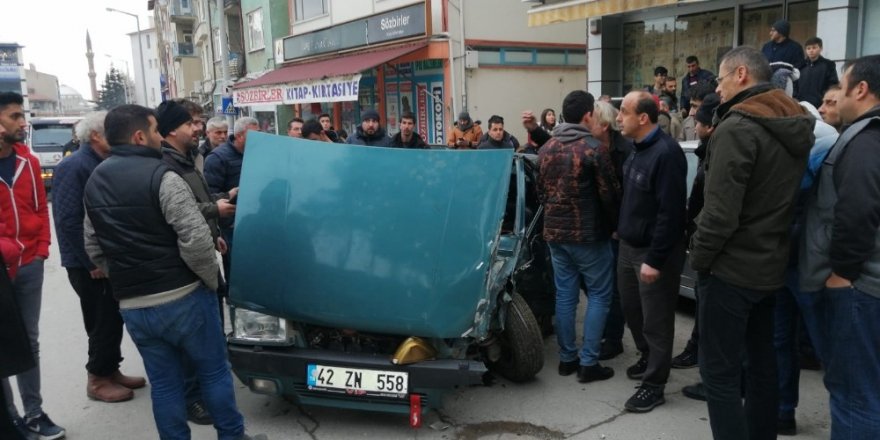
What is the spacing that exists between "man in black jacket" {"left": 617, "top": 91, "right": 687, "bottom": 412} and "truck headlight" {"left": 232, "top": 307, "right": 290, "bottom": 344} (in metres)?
2.07

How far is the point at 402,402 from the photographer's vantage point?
11.4 ft

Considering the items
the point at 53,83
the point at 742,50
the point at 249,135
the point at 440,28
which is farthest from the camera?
the point at 53,83

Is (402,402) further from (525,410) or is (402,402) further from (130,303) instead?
(130,303)

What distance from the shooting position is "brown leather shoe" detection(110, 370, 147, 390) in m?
4.50

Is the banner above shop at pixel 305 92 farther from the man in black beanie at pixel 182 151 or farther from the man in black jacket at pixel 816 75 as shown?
the man in black beanie at pixel 182 151

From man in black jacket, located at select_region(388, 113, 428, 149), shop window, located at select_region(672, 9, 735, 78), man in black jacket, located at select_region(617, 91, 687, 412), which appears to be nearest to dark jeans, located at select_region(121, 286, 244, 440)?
man in black jacket, located at select_region(617, 91, 687, 412)

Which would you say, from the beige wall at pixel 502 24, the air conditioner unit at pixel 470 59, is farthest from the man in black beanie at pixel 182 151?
the beige wall at pixel 502 24

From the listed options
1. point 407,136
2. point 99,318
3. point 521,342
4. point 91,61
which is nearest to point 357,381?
point 521,342

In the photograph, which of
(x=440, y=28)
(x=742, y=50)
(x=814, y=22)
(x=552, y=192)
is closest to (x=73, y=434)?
(x=552, y=192)

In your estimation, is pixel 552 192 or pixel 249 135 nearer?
pixel 249 135

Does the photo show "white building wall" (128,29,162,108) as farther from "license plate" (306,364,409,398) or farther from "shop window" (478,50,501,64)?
"license plate" (306,364,409,398)

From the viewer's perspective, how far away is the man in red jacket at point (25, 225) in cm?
360

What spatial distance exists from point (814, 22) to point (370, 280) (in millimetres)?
8262

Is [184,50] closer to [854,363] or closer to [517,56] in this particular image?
[517,56]
